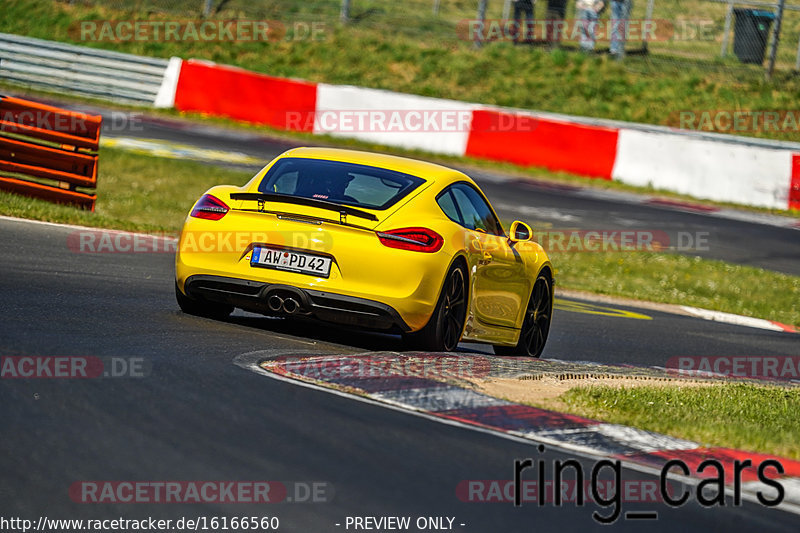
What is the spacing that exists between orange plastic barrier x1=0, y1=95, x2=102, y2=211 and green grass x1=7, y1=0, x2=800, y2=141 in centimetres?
1687

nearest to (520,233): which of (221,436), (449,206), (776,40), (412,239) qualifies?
(449,206)

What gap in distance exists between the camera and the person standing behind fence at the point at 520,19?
100 feet

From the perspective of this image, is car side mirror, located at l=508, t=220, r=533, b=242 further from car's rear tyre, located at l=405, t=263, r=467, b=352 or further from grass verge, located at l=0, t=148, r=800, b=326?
grass verge, located at l=0, t=148, r=800, b=326

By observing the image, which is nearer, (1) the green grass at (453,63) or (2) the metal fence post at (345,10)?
(1) the green grass at (453,63)

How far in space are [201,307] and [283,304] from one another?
1158mm

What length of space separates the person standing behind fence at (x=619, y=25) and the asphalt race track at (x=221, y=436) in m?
20.2

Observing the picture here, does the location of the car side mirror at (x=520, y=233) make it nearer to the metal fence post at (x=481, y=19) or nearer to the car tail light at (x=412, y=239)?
the car tail light at (x=412, y=239)

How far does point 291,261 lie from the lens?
8.05 meters

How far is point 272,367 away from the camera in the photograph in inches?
283

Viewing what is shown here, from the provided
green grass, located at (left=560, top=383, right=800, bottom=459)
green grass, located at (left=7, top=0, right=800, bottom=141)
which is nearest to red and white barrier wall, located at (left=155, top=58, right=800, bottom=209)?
green grass, located at (left=7, top=0, right=800, bottom=141)

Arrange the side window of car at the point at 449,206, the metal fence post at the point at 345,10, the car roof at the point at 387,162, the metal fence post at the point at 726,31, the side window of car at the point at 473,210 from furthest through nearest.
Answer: the metal fence post at the point at 345,10 < the metal fence post at the point at 726,31 < the side window of car at the point at 473,210 < the car roof at the point at 387,162 < the side window of car at the point at 449,206

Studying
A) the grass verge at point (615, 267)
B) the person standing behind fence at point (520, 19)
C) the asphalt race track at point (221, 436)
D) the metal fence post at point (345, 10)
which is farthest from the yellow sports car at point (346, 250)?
the metal fence post at point (345, 10)

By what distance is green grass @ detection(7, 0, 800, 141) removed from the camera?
3016 cm

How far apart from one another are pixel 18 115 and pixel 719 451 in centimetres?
1052
